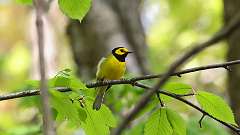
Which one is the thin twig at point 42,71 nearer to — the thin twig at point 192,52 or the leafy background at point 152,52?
the thin twig at point 192,52

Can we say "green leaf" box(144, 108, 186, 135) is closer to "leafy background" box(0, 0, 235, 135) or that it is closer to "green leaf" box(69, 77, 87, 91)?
"green leaf" box(69, 77, 87, 91)

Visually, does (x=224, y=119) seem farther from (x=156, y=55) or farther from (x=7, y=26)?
(x=7, y=26)

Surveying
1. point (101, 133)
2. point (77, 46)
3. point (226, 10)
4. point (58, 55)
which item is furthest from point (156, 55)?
point (101, 133)

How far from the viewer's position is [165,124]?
201 centimetres

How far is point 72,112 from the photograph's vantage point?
5.82 feet

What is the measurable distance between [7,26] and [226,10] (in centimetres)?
657

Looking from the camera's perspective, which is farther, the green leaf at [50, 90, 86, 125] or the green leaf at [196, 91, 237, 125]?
the green leaf at [196, 91, 237, 125]

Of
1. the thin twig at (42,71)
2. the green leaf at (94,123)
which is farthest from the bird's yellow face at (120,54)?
the thin twig at (42,71)

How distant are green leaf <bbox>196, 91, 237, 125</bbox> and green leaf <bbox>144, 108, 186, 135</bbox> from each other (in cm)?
10

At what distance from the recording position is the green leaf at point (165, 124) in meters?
2.00

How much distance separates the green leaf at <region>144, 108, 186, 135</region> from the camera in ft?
6.56

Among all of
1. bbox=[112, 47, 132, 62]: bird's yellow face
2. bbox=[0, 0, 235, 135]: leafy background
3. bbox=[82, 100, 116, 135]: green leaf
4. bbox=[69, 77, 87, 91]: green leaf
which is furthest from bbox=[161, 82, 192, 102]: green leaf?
bbox=[112, 47, 132, 62]: bird's yellow face

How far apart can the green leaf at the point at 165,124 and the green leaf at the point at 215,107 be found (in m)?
0.10

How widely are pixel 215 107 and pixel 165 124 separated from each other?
20cm
